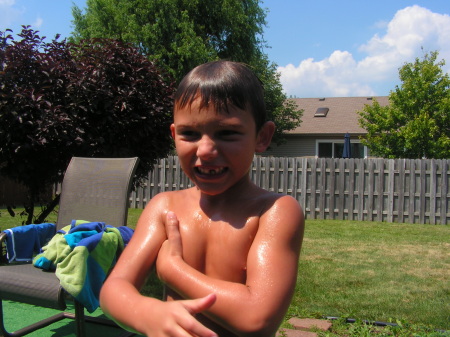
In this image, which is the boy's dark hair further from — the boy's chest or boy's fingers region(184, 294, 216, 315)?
boy's fingers region(184, 294, 216, 315)

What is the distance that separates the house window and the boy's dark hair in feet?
74.9

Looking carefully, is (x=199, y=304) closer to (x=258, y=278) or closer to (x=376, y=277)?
(x=258, y=278)

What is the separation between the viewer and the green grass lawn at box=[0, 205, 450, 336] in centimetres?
412

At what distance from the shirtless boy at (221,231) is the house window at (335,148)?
22.8 meters

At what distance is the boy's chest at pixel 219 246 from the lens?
1.21 metres

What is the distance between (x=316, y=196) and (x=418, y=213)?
2657mm

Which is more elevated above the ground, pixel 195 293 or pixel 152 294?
pixel 195 293

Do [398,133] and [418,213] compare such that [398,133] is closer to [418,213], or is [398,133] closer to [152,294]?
[418,213]

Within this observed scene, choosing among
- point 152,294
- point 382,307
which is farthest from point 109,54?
point 382,307

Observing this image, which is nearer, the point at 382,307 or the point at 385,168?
the point at 382,307

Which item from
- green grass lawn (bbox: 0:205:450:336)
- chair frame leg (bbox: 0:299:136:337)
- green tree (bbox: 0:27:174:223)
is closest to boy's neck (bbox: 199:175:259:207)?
chair frame leg (bbox: 0:299:136:337)

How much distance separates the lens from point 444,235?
9438 mm

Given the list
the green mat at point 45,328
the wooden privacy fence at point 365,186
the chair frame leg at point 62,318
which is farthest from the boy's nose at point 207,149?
the wooden privacy fence at point 365,186

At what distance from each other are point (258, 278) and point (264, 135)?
17.3 inches
